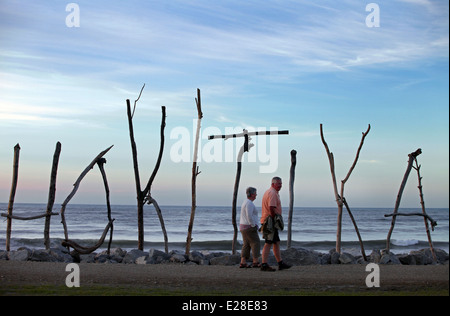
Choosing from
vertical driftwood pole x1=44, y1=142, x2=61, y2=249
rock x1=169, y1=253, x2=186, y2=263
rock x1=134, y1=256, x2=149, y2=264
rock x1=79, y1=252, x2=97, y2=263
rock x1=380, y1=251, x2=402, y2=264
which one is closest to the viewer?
rock x1=134, y1=256, x2=149, y2=264

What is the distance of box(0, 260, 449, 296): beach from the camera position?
9.44 m

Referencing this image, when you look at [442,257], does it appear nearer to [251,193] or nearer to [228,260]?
[228,260]

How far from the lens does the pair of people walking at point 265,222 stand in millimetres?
11344

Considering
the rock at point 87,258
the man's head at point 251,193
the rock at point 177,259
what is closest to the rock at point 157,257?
the rock at point 177,259

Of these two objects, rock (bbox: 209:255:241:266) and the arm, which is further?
rock (bbox: 209:255:241:266)

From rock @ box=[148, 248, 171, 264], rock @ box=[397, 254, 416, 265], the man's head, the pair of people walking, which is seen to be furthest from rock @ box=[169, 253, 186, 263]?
rock @ box=[397, 254, 416, 265]

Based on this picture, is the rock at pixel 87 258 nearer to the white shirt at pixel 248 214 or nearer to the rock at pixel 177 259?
the rock at pixel 177 259

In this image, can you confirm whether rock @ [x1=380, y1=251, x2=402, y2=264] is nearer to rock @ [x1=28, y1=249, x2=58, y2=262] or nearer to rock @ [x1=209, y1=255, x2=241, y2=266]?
rock @ [x1=209, y1=255, x2=241, y2=266]

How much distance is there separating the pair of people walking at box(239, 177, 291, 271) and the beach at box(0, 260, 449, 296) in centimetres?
38

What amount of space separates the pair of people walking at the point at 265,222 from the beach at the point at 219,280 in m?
0.38

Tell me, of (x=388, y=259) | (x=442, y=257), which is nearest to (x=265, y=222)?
(x=388, y=259)

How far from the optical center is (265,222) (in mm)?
11398

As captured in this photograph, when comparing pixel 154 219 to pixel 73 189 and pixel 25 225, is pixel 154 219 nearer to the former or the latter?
pixel 25 225

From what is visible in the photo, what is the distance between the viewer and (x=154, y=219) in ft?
158
